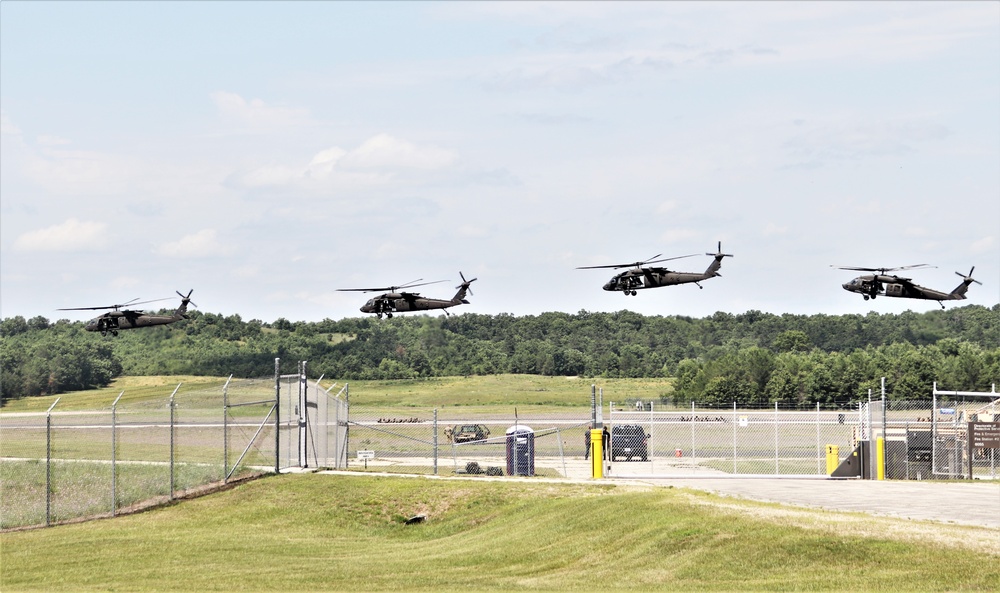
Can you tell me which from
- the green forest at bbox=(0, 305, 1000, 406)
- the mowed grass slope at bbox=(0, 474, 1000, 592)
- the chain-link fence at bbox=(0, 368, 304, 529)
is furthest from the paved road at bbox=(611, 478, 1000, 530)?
the green forest at bbox=(0, 305, 1000, 406)

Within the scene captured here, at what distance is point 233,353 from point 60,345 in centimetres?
1433

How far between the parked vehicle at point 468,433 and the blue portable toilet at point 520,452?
14.7m

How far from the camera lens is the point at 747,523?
21.5 m

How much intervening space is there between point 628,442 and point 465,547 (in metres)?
23.8

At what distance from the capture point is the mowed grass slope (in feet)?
61.6

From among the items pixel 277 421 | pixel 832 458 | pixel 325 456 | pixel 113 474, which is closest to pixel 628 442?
pixel 832 458

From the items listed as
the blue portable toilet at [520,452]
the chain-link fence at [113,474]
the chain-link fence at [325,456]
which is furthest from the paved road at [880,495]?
the chain-link fence at [113,474]

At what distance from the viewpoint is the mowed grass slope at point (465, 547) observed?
61.6ft

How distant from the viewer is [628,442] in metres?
48.0

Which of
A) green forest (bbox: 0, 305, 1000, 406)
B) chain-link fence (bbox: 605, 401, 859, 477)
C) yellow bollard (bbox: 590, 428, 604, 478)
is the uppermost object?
green forest (bbox: 0, 305, 1000, 406)

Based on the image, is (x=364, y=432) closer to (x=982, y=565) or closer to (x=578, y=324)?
(x=982, y=565)

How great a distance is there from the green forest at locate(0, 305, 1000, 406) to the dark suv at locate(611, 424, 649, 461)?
3005 centimetres

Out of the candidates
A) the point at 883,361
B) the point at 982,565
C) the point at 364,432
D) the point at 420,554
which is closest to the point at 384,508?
the point at 420,554

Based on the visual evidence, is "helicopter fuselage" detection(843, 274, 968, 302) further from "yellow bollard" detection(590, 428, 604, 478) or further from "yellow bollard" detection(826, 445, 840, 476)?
"yellow bollard" detection(590, 428, 604, 478)
